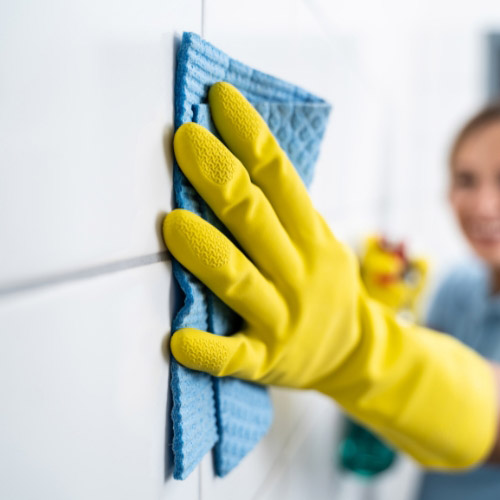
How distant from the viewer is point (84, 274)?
306 millimetres

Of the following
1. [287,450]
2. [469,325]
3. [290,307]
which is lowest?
[469,325]

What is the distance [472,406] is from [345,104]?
486 mm

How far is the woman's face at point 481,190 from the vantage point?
4.13 ft

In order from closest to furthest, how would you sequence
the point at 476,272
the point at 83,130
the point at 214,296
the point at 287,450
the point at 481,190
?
1. the point at 83,130
2. the point at 214,296
3. the point at 287,450
4. the point at 481,190
5. the point at 476,272

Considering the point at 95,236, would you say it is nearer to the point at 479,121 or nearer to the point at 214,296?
the point at 214,296

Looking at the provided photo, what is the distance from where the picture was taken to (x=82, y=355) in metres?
0.31

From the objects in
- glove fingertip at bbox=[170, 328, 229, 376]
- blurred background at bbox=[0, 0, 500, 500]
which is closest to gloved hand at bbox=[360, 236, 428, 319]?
blurred background at bbox=[0, 0, 500, 500]

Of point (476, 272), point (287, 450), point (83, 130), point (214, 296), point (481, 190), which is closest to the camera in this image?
point (83, 130)

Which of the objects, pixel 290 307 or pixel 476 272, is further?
pixel 476 272

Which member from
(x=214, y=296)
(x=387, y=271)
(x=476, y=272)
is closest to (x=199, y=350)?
(x=214, y=296)

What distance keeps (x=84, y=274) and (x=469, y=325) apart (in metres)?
1.21

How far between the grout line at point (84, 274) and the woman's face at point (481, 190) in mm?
1053

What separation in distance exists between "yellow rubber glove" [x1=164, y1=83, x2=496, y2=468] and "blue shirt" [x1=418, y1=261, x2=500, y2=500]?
72cm

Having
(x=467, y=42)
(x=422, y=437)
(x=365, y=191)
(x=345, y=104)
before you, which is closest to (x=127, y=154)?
(x=422, y=437)
